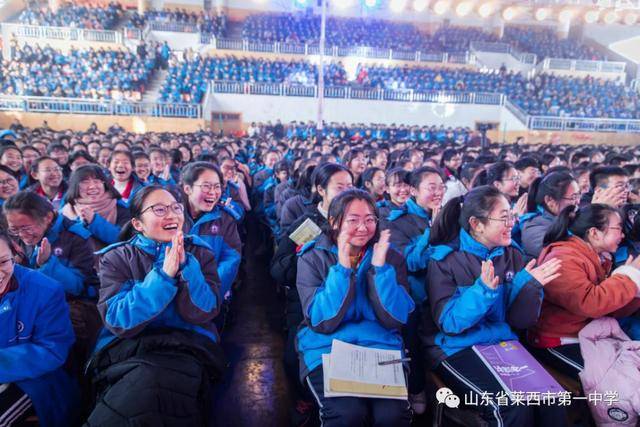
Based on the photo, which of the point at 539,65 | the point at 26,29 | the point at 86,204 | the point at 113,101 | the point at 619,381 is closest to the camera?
the point at 619,381

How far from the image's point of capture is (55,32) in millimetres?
19156

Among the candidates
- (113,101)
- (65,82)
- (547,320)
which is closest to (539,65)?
(113,101)

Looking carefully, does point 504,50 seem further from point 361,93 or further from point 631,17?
point 361,93

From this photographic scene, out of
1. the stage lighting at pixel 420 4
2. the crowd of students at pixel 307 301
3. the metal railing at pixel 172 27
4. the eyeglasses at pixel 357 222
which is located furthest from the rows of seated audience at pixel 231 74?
the eyeglasses at pixel 357 222

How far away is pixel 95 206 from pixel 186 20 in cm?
2254

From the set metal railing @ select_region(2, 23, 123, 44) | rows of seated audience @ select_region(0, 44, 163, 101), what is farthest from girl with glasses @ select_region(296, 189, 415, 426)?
metal railing @ select_region(2, 23, 123, 44)

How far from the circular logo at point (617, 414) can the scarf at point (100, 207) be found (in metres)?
3.17

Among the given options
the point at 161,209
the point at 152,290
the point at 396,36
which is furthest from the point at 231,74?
the point at 152,290

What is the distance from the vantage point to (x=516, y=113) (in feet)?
56.6

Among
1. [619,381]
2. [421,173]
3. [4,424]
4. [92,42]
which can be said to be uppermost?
[92,42]

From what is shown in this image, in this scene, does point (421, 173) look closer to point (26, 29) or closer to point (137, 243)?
point (137, 243)

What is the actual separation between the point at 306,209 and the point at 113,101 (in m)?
13.3

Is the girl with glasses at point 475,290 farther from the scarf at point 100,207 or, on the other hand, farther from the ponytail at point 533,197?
the scarf at point 100,207

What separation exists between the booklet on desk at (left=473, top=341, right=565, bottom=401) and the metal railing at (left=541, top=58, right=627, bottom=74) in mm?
24647
